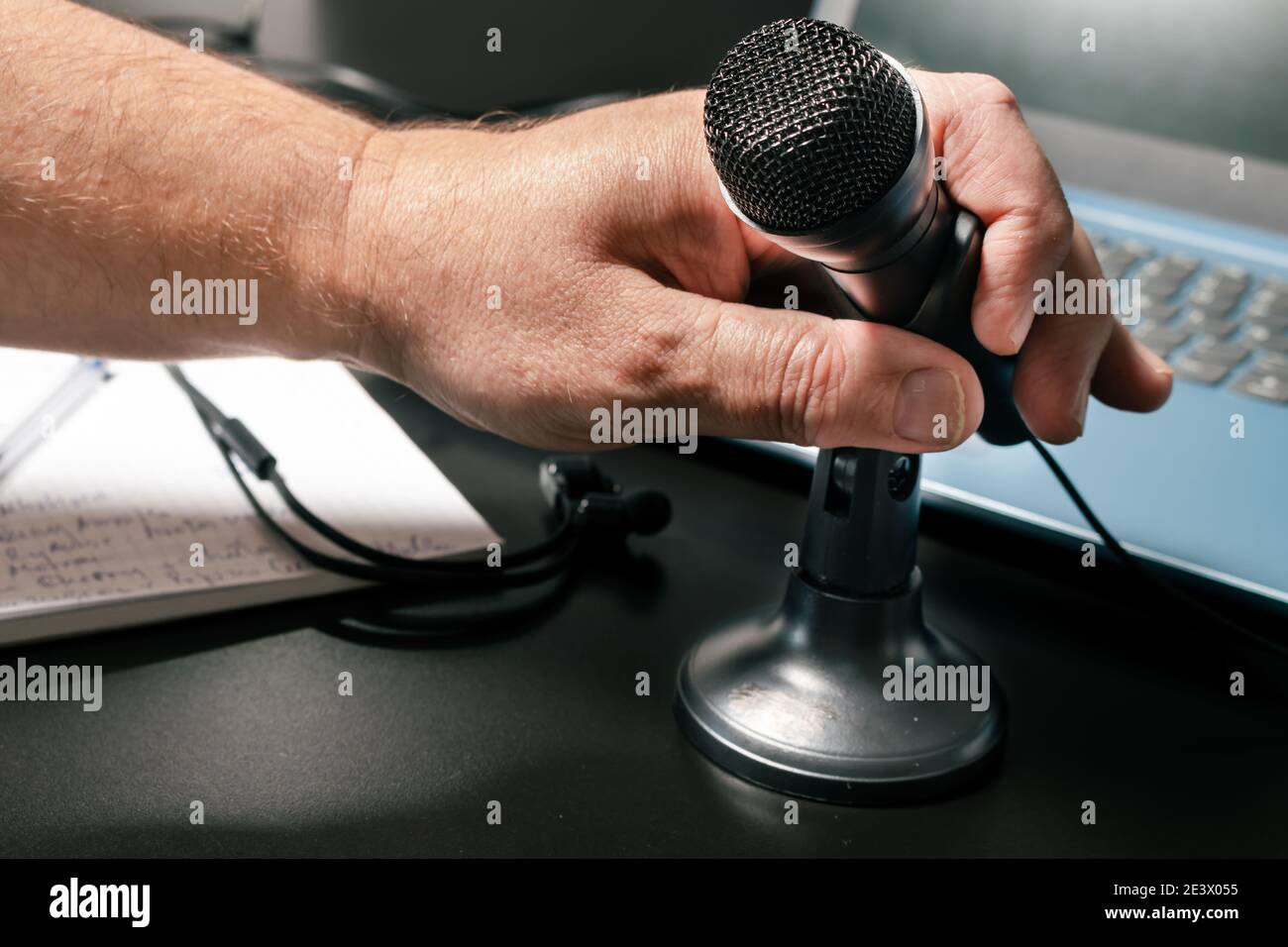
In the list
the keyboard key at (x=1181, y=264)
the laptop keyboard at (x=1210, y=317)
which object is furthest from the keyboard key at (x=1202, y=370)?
the keyboard key at (x=1181, y=264)

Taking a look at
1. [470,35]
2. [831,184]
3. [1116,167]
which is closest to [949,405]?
[831,184]

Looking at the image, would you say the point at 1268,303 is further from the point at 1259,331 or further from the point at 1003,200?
the point at 1003,200

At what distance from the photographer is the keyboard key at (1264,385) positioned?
62 centimetres

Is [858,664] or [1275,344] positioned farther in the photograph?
[1275,344]

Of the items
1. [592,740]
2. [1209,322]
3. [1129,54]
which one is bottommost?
[592,740]

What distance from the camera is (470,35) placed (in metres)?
1.06

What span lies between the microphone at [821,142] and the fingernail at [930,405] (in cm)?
5

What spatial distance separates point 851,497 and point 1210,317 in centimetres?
35

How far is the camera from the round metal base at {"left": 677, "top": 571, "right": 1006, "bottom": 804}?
426 mm

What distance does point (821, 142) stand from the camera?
337mm

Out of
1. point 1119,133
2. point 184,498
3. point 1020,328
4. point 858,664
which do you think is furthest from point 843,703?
point 1119,133

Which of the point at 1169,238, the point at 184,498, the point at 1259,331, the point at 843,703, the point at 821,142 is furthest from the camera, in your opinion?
the point at 1169,238

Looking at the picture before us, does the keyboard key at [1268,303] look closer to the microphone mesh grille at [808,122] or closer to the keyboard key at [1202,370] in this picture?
the keyboard key at [1202,370]

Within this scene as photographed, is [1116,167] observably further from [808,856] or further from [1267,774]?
[808,856]
